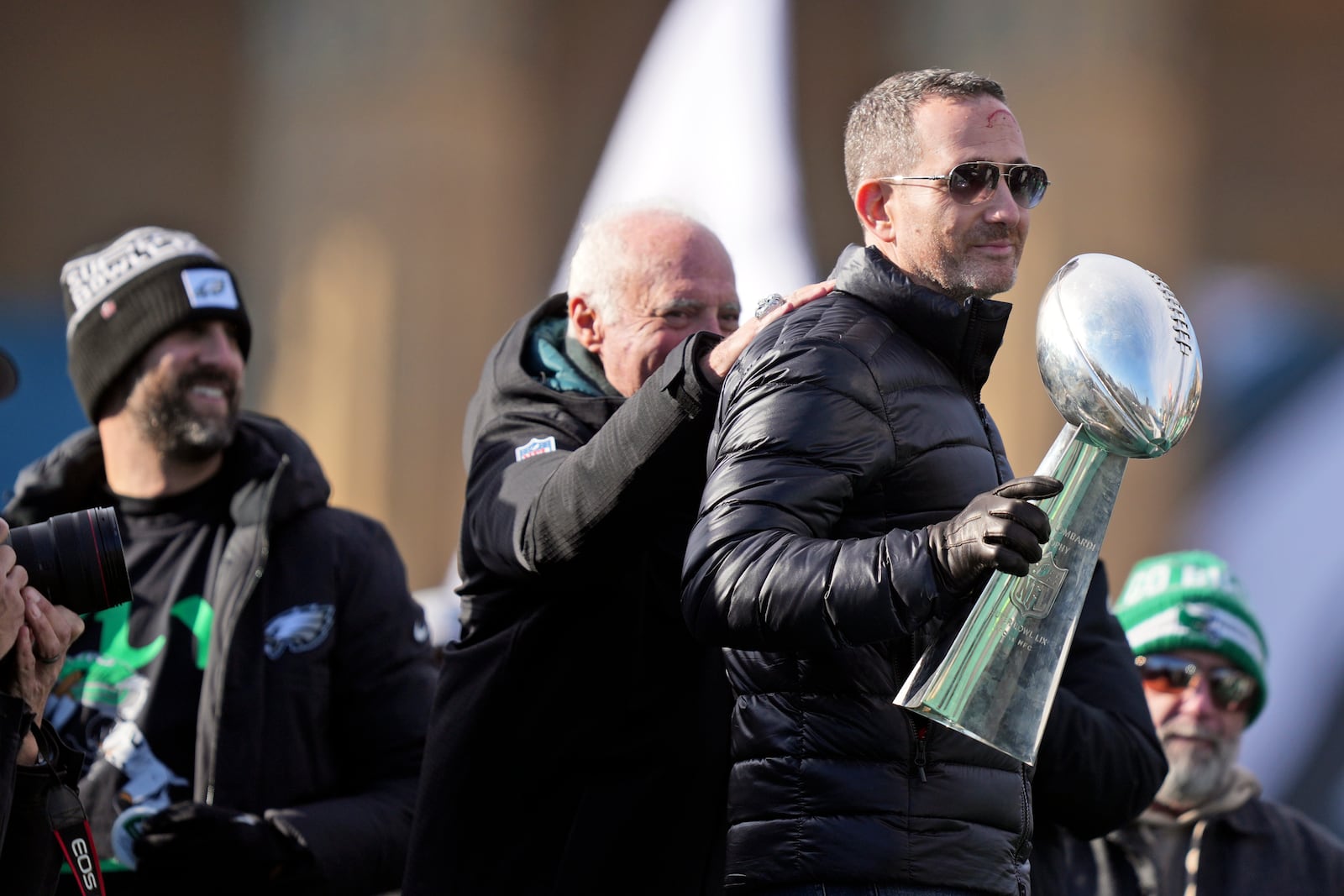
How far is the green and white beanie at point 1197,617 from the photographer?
396 cm

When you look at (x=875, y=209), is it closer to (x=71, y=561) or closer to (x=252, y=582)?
(x=71, y=561)

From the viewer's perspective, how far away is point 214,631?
138 inches

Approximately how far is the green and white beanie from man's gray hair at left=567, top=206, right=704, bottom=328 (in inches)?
59.7

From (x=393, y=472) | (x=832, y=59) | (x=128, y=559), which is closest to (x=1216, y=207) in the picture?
(x=832, y=59)

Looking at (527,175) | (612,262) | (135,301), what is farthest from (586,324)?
(527,175)

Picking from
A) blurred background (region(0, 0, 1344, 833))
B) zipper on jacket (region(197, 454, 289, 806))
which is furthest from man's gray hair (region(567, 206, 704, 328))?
blurred background (region(0, 0, 1344, 833))

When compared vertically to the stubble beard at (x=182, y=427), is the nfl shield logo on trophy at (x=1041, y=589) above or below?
above

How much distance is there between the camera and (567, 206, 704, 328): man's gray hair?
310 cm

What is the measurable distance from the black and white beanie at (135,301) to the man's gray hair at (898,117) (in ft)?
6.13

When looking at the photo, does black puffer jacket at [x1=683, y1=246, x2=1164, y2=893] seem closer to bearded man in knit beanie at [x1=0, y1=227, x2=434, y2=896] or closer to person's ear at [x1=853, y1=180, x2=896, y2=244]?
person's ear at [x1=853, y1=180, x2=896, y2=244]

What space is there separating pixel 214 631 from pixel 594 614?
0.99m

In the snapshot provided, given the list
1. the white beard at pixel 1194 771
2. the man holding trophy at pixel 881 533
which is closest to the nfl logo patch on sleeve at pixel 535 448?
the man holding trophy at pixel 881 533

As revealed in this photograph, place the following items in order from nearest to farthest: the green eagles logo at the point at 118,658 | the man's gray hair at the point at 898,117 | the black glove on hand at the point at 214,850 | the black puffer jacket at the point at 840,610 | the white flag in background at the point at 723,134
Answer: the black puffer jacket at the point at 840,610
the man's gray hair at the point at 898,117
the black glove on hand at the point at 214,850
the green eagles logo at the point at 118,658
the white flag in background at the point at 723,134

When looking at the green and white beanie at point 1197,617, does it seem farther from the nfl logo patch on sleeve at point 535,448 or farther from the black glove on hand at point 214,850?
the black glove on hand at point 214,850
